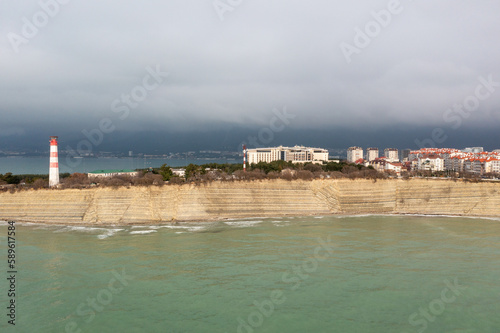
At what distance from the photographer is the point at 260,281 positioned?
38.3 ft

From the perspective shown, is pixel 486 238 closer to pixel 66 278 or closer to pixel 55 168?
pixel 66 278

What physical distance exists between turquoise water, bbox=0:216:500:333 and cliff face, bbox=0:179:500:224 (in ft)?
15.1

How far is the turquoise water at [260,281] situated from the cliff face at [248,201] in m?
4.61

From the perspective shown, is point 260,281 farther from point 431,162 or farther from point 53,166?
A: point 431,162

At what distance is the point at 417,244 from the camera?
54.3 ft

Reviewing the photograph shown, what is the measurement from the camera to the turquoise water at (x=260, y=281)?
8.92m

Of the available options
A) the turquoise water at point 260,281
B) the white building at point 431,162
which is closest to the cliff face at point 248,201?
the turquoise water at point 260,281

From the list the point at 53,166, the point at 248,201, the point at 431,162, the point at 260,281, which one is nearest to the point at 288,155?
the point at 431,162

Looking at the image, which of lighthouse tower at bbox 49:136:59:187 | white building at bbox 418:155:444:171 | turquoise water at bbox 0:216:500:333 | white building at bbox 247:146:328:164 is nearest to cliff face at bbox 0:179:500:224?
turquoise water at bbox 0:216:500:333

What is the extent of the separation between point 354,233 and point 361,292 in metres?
8.71

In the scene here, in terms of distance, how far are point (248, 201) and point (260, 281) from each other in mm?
14125

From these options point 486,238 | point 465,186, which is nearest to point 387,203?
point 465,186

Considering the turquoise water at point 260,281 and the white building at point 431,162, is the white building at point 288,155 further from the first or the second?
the turquoise water at point 260,281

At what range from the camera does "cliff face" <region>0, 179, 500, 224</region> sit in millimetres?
24391
